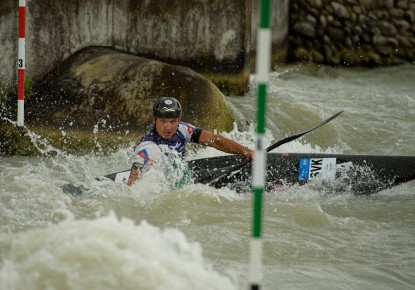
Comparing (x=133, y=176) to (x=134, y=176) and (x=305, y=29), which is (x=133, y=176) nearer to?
(x=134, y=176)

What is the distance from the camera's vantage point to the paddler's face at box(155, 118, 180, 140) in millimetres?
7023

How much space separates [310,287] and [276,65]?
29.1ft

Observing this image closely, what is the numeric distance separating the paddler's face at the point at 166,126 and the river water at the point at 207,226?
14.8 inches

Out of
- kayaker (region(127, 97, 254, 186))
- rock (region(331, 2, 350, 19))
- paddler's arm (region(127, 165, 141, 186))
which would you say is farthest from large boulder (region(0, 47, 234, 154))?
rock (region(331, 2, 350, 19))

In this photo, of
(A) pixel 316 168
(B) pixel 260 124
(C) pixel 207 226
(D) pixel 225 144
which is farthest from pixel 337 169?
(B) pixel 260 124

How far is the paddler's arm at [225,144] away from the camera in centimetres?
732

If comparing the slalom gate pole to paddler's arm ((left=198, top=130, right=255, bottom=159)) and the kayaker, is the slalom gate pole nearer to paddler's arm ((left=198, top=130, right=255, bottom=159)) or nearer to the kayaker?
the kayaker

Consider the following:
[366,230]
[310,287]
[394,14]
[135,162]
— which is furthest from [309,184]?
[394,14]

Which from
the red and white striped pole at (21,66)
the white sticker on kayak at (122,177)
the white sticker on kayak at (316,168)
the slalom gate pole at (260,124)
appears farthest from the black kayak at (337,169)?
the slalom gate pole at (260,124)

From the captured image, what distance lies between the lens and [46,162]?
28.6 ft

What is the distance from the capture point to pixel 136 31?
10430mm

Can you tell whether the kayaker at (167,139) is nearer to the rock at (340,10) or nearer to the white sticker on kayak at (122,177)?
the white sticker on kayak at (122,177)

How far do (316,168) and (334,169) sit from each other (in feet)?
0.55

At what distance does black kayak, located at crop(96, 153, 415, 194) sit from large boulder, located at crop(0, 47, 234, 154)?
1.55 m
